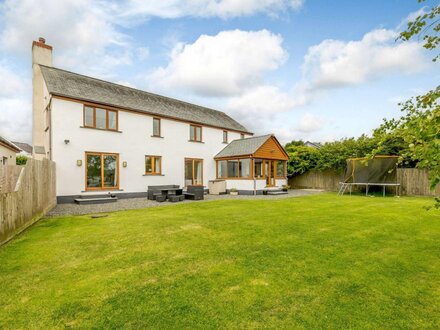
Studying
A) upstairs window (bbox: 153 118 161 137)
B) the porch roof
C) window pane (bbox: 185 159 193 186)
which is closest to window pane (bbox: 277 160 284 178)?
the porch roof

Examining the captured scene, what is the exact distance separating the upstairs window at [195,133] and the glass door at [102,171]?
5.99 metres

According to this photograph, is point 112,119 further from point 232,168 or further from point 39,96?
point 232,168

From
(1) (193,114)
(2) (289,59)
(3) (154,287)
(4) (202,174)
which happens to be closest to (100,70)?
(1) (193,114)

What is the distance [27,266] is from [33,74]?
1645 cm

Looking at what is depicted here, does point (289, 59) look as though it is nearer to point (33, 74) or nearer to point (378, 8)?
point (378, 8)

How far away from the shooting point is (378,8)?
27.2ft

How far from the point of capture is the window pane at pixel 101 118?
47.7 feet

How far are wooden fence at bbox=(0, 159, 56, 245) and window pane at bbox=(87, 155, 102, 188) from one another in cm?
424

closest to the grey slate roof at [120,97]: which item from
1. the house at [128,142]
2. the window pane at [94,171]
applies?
the house at [128,142]

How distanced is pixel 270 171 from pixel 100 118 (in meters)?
12.6

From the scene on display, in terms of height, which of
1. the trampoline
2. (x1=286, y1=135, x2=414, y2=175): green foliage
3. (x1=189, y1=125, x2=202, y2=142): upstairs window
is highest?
(x1=189, y1=125, x2=202, y2=142): upstairs window

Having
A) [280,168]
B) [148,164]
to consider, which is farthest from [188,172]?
[280,168]

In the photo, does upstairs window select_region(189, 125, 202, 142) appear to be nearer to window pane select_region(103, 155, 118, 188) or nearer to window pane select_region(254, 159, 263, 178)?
window pane select_region(254, 159, 263, 178)

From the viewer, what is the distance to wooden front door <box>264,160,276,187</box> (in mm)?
19850
